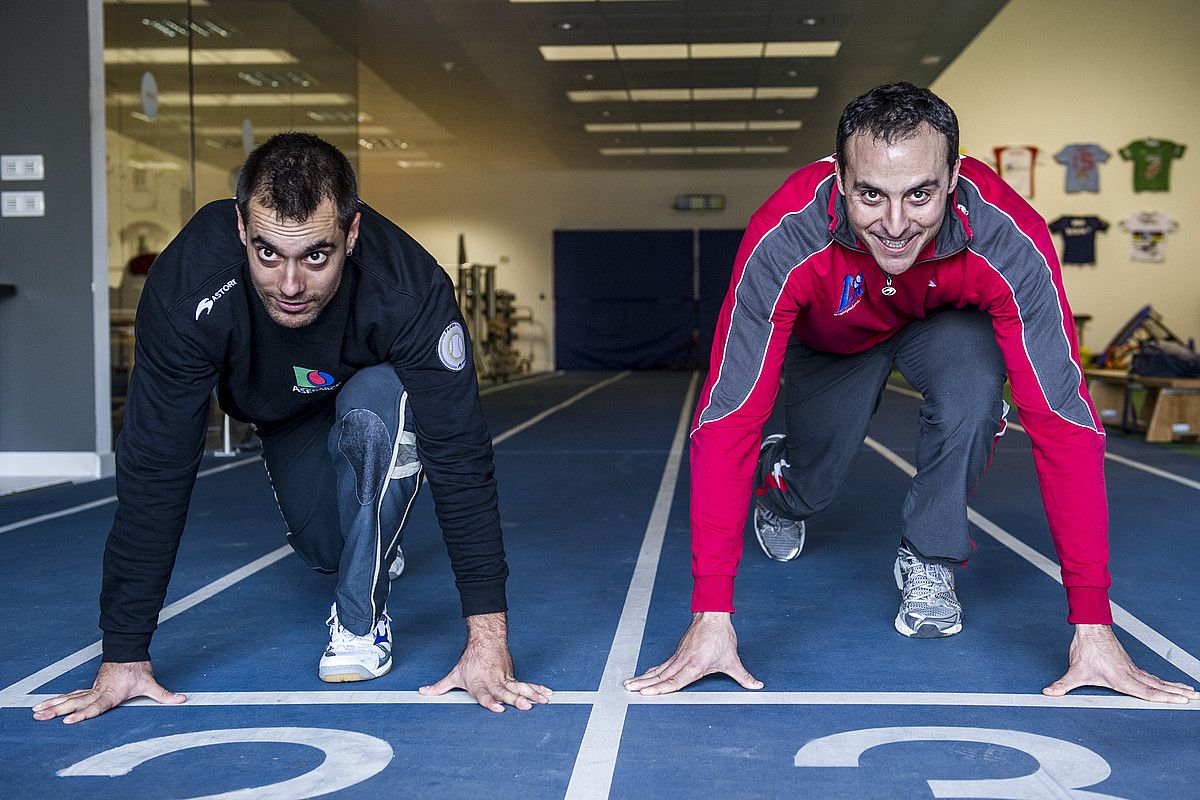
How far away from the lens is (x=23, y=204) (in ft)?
18.1

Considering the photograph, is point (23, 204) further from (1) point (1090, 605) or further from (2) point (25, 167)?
(1) point (1090, 605)

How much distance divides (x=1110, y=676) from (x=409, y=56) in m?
10.3

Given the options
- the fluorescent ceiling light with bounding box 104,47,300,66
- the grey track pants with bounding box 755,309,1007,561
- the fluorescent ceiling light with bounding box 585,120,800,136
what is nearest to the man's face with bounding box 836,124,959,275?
the grey track pants with bounding box 755,309,1007,561

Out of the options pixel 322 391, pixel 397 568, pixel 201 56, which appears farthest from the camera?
pixel 201 56

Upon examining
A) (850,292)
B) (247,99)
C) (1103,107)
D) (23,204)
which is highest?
(1103,107)

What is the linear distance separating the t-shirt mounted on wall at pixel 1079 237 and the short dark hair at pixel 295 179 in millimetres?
14365

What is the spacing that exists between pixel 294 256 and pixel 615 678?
3.10 ft

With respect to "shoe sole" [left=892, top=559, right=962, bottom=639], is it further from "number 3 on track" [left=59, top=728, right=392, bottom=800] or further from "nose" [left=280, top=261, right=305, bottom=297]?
"nose" [left=280, top=261, right=305, bottom=297]

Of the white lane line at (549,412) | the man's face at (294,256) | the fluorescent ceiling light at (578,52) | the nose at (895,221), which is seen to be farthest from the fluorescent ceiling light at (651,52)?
the man's face at (294,256)

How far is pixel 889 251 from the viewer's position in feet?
6.38

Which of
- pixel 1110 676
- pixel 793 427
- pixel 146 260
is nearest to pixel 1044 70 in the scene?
pixel 146 260

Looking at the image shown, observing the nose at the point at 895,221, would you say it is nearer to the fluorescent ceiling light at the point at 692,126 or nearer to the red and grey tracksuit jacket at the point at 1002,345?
the red and grey tracksuit jacket at the point at 1002,345

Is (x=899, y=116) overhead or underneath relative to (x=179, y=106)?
underneath

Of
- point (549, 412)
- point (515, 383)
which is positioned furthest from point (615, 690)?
point (515, 383)
